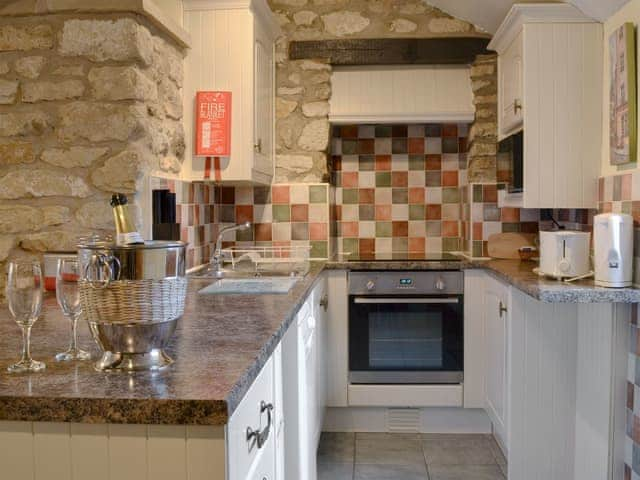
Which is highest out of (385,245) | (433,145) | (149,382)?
(433,145)

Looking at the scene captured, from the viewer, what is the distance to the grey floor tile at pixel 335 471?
3.14 m

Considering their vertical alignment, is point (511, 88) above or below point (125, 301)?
above

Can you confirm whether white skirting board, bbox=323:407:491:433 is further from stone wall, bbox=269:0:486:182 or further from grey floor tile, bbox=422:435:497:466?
stone wall, bbox=269:0:486:182

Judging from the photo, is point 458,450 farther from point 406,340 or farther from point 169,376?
point 169,376

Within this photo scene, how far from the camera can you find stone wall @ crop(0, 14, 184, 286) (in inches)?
99.7

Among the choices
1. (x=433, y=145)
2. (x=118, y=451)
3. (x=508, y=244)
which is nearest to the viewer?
(x=118, y=451)

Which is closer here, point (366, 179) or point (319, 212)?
point (319, 212)

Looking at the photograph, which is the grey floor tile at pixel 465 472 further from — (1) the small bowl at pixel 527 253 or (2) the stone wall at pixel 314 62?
(2) the stone wall at pixel 314 62

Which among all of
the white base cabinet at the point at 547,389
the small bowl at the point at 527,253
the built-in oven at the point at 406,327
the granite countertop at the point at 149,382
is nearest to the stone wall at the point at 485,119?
the small bowl at the point at 527,253

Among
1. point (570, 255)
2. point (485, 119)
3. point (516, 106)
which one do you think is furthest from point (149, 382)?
point (485, 119)

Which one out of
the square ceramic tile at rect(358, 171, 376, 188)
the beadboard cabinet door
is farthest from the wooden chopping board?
the square ceramic tile at rect(358, 171, 376, 188)

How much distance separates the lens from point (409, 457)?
3.39 meters

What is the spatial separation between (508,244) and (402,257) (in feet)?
2.02

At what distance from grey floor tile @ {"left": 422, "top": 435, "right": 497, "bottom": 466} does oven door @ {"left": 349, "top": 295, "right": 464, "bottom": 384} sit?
318mm
